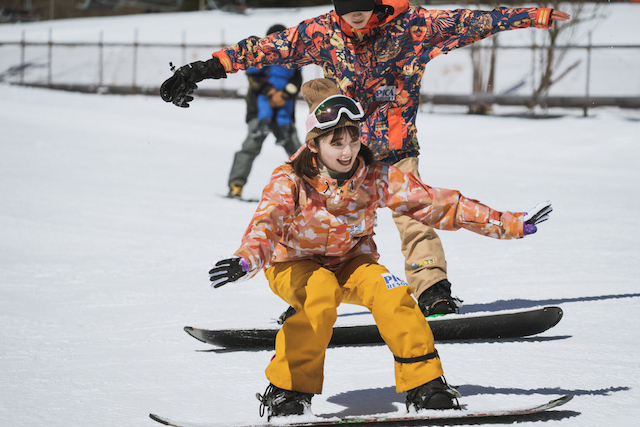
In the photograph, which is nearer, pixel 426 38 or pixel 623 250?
pixel 426 38

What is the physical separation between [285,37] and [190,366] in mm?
1675

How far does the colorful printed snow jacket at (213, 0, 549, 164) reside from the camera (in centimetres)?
364

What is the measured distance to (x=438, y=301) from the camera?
12.3ft

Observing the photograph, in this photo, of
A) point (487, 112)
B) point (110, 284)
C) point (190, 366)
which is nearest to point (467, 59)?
point (487, 112)

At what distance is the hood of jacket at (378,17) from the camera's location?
3.60 meters

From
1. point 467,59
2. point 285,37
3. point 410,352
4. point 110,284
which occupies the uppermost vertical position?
point 467,59

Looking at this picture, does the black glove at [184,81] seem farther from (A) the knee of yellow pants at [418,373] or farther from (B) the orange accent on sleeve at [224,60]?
(A) the knee of yellow pants at [418,373]

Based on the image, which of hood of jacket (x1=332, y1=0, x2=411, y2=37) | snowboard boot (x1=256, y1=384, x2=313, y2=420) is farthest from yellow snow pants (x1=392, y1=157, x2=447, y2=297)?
snowboard boot (x1=256, y1=384, x2=313, y2=420)

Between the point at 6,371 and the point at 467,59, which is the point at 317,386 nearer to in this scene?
the point at 6,371

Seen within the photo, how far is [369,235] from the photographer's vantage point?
2.87 meters

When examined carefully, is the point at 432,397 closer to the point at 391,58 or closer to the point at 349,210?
the point at 349,210

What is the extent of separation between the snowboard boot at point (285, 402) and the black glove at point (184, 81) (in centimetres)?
147

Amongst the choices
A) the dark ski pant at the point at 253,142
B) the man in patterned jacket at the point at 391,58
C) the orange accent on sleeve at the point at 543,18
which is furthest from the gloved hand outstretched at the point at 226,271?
the dark ski pant at the point at 253,142

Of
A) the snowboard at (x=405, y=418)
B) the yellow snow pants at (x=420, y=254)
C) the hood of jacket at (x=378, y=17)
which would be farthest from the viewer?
the yellow snow pants at (x=420, y=254)
